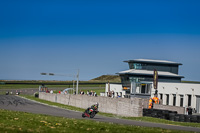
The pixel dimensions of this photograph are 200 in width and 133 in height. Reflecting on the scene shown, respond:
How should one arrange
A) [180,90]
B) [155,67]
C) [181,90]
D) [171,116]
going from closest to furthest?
1. [171,116]
2. [181,90]
3. [180,90]
4. [155,67]

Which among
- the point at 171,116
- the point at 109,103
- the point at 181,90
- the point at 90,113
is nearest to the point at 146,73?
the point at 181,90

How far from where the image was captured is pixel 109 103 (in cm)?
4725

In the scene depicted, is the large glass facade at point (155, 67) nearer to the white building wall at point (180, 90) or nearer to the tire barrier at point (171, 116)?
the white building wall at point (180, 90)

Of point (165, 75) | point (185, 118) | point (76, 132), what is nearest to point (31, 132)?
point (76, 132)

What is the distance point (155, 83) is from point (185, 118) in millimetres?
34934

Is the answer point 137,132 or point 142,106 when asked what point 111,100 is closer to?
point 142,106

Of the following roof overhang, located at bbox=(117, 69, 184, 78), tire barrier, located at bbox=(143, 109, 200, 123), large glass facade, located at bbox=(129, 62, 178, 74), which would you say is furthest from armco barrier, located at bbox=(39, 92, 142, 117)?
large glass facade, located at bbox=(129, 62, 178, 74)

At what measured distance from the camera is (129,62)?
92750mm

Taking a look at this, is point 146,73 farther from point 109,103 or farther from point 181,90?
point 109,103

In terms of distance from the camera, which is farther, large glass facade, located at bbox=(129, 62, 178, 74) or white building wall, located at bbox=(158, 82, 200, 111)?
large glass facade, located at bbox=(129, 62, 178, 74)

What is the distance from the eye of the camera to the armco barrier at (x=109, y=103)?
37875 mm

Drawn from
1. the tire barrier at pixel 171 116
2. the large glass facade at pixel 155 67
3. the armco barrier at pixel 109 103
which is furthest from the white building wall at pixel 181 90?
the large glass facade at pixel 155 67

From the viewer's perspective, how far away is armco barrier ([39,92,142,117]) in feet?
124

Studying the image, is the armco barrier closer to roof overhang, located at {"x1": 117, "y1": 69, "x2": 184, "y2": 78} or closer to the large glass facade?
roof overhang, located at {"x1": 117, "y1": 69, "x2": 184, "y2": 78}
